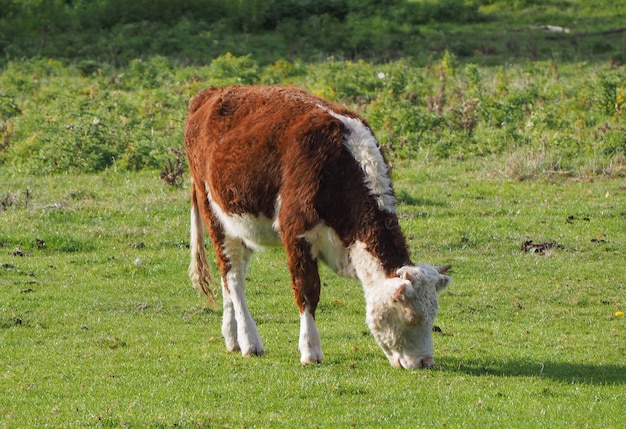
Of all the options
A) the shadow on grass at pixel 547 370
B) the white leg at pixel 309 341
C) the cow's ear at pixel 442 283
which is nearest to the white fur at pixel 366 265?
the cow's ear at pixel 442 283

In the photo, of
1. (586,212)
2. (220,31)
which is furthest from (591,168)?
(220,31)

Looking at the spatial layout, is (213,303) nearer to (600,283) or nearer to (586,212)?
(600,283)

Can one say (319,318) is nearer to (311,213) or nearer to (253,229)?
(253,229)

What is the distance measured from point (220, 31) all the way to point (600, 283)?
960 inches

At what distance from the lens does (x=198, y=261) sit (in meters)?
10.8

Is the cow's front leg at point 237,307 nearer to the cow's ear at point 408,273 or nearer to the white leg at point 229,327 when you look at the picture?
the white leg at point 229,327

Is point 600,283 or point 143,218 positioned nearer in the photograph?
point 600,283

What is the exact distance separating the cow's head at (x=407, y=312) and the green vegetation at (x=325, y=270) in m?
0.20

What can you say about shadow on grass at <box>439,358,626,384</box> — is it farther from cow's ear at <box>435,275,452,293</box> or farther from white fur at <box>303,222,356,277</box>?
white fur at <box>303,222,356,277</box>

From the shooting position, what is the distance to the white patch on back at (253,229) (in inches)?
374

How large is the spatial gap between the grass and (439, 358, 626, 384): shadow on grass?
33 millimetres

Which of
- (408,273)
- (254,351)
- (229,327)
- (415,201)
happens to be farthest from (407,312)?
(415,201)

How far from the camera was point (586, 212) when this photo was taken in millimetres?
15844

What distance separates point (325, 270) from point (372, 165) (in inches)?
190
